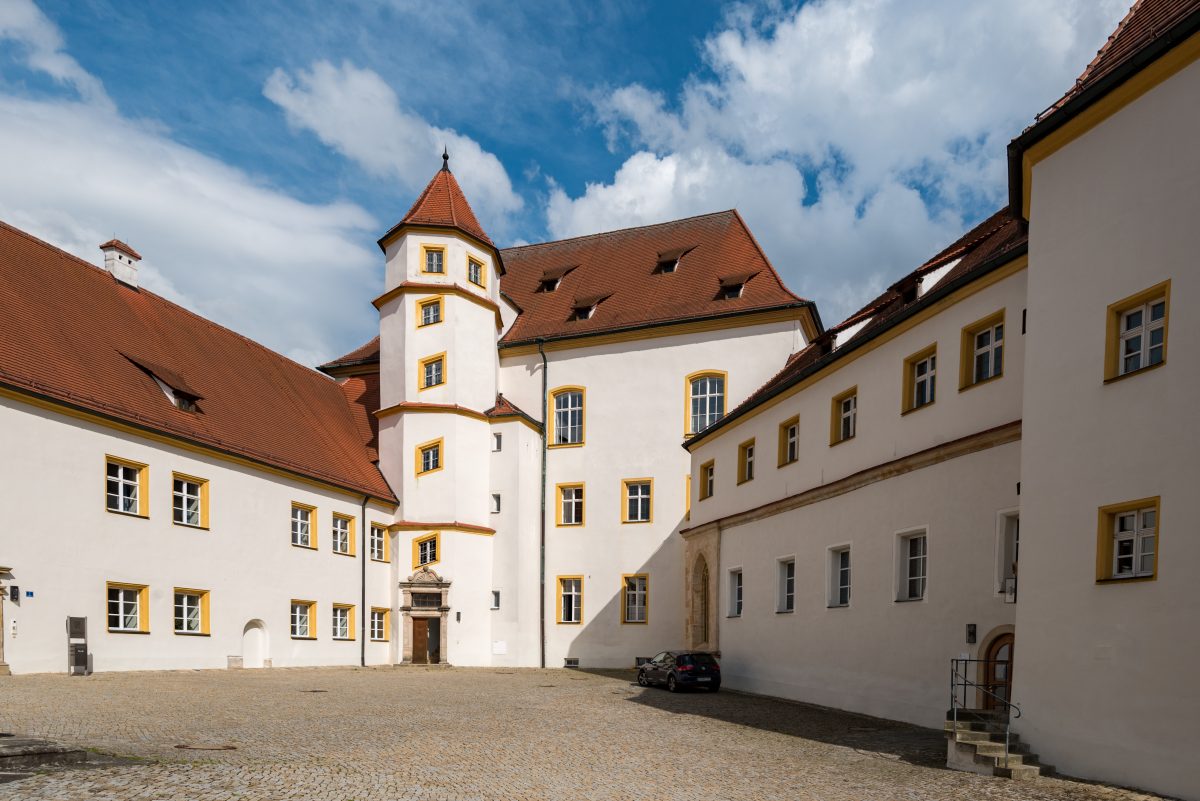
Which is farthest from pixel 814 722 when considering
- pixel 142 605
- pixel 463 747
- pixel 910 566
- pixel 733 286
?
pixel 733 286

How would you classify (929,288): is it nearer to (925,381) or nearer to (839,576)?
(925,381)

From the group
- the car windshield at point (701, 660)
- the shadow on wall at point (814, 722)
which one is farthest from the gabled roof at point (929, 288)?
the shadow on wall at point (814, 722)

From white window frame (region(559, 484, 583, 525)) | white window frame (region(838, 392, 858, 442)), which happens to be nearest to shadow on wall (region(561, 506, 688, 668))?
white window frame (region(559, 484, 583, 525))

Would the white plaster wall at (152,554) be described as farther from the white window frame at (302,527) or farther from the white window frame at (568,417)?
the white window frame at (568,417)

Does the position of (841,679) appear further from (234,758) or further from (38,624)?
(38,624)

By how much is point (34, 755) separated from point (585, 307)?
30225 millimetres

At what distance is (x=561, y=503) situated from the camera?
36594mm

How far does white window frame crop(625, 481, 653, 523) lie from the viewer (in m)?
35.3

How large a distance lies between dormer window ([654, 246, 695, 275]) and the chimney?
760 inches

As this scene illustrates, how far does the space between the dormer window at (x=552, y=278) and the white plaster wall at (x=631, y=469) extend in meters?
5.23

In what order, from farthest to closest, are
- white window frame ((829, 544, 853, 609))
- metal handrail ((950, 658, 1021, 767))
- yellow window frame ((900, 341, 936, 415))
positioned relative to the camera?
white window frame ((829, 544, 853, 609)) → yellow window frame ((900, 341, 936, 415)) → metal handrail ((950, 658, 1021, 767))

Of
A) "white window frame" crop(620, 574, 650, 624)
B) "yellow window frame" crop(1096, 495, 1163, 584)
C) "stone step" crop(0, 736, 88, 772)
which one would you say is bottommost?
"white window frame" crop(620, 574, 650, 624)

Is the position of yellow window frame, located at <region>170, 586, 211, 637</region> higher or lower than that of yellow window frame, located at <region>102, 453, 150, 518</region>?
lower

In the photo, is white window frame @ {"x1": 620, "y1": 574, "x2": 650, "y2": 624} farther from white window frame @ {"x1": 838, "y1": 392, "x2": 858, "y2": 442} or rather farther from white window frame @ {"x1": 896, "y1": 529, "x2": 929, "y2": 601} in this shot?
white window frame @ {"x1": 896, "y1": 529, "x2": 929, "y2": 601}
